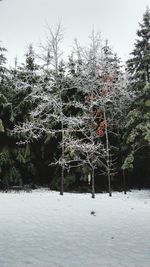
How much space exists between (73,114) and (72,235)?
1497cm

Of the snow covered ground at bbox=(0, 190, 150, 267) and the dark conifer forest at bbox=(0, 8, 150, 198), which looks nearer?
the snow covered ground at bbox=(0, 190, 150, 267)

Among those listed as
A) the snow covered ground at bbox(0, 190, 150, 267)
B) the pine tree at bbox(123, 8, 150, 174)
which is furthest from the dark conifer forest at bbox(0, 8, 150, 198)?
the snow covered ground at bbox(0, 190, 150, 267)

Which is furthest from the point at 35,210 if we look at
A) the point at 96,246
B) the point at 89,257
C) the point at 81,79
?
the point at 81,79

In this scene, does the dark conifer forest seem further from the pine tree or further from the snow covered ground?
the snow covered ground

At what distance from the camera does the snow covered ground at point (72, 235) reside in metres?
7.66

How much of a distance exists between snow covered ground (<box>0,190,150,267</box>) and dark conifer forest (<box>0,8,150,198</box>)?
205 inches

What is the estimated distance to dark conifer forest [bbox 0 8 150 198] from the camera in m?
20.8

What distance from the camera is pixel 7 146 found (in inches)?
887

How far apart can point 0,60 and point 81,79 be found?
613 cm

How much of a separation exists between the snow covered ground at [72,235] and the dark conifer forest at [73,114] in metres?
5.21

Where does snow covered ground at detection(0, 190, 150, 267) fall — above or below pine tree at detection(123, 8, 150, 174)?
below

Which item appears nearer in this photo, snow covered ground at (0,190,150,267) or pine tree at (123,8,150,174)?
snow covered ground at (0,190,150,267)

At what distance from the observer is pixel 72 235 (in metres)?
10.3

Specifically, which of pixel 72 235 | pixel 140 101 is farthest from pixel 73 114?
pixel 72 235
